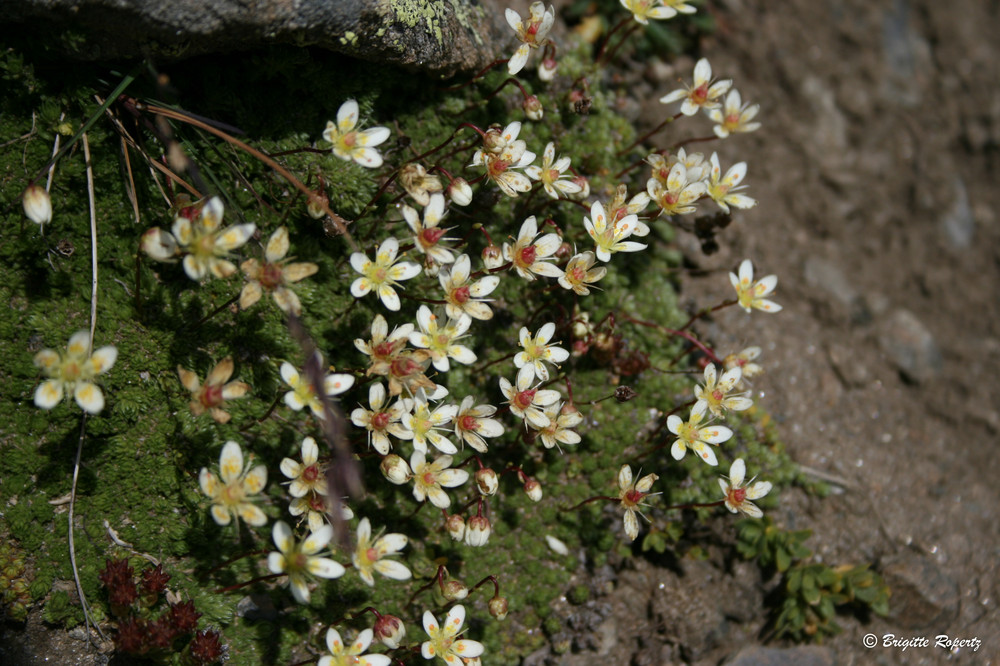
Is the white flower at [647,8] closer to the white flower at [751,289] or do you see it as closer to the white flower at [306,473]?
the white flower at [751,289]

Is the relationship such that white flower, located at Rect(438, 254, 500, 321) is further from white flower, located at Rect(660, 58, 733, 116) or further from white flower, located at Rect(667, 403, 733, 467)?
white flower, located at Rect(660, 58, 733, 116)

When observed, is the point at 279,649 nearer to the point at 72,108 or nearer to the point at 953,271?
the point at 72,108

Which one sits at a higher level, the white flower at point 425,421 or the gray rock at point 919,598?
the white flower at point 425,421

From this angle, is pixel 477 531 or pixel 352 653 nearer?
pixel 352 653

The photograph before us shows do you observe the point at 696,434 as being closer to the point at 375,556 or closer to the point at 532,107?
the point at 375,556

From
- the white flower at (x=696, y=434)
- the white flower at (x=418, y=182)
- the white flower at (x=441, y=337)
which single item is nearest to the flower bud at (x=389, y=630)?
the white flower at (x=441, y=337)

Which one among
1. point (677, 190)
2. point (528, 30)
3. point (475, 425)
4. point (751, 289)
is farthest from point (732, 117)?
point (475, 425)

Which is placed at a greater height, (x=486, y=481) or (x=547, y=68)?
(x=547, y=68)
